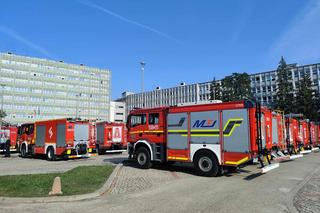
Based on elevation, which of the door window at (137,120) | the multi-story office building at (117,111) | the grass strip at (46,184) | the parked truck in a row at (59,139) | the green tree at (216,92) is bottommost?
the grass strip at (46,184)

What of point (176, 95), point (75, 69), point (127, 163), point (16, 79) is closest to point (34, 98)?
point (16, 79)

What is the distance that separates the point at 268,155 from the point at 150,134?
5639mm

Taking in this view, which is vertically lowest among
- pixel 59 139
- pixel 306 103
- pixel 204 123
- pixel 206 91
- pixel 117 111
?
pixel 59 139

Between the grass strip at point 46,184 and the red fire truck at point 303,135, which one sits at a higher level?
the red fire truck at point 303,135

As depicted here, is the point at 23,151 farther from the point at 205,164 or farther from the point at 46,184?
the point at 205,164

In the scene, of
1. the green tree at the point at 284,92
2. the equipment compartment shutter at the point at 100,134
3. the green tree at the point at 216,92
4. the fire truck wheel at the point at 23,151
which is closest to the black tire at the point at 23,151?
the fire truck wheel at the point at 23,151

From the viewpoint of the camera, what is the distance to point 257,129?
37.8 feet

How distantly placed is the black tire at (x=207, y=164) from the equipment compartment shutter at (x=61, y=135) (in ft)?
38.4

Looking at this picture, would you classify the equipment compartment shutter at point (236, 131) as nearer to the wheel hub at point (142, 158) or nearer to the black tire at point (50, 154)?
the wheel hub at point (142, 158)

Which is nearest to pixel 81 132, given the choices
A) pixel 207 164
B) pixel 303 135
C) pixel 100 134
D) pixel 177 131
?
pixel 100 134

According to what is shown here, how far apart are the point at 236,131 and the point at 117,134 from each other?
669 inches

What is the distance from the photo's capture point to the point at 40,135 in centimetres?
2300

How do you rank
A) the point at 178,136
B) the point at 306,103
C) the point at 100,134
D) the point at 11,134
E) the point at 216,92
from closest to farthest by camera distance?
the point at 178,136 < the point at 100,134 < the point at 11,134 < the point at 306,103 < the point at 216,92

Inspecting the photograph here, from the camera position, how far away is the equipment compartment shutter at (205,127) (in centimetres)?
1226
